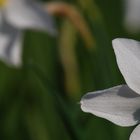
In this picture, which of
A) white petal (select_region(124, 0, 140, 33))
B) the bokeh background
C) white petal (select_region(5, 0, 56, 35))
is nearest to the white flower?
the bokeh background

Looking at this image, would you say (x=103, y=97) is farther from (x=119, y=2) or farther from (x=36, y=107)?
(x=119, y=2)

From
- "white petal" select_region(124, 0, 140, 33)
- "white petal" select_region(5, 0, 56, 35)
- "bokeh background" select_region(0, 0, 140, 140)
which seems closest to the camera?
"bokeh background" select_region(0, 0, 140, 140)

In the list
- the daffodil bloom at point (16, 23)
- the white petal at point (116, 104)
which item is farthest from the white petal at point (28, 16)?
the white petal at point (116, 104)

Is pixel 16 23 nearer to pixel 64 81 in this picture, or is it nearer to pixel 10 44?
pixel 10 44

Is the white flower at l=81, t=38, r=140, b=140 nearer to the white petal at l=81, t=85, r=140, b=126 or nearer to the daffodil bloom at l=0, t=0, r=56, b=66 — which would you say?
the white petal at l=81, t=85, r=140, b=126

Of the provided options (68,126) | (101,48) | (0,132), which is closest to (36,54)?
(0,132)

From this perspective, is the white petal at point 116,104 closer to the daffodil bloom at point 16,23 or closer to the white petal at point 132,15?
the daffodil bloom at point 16,23
